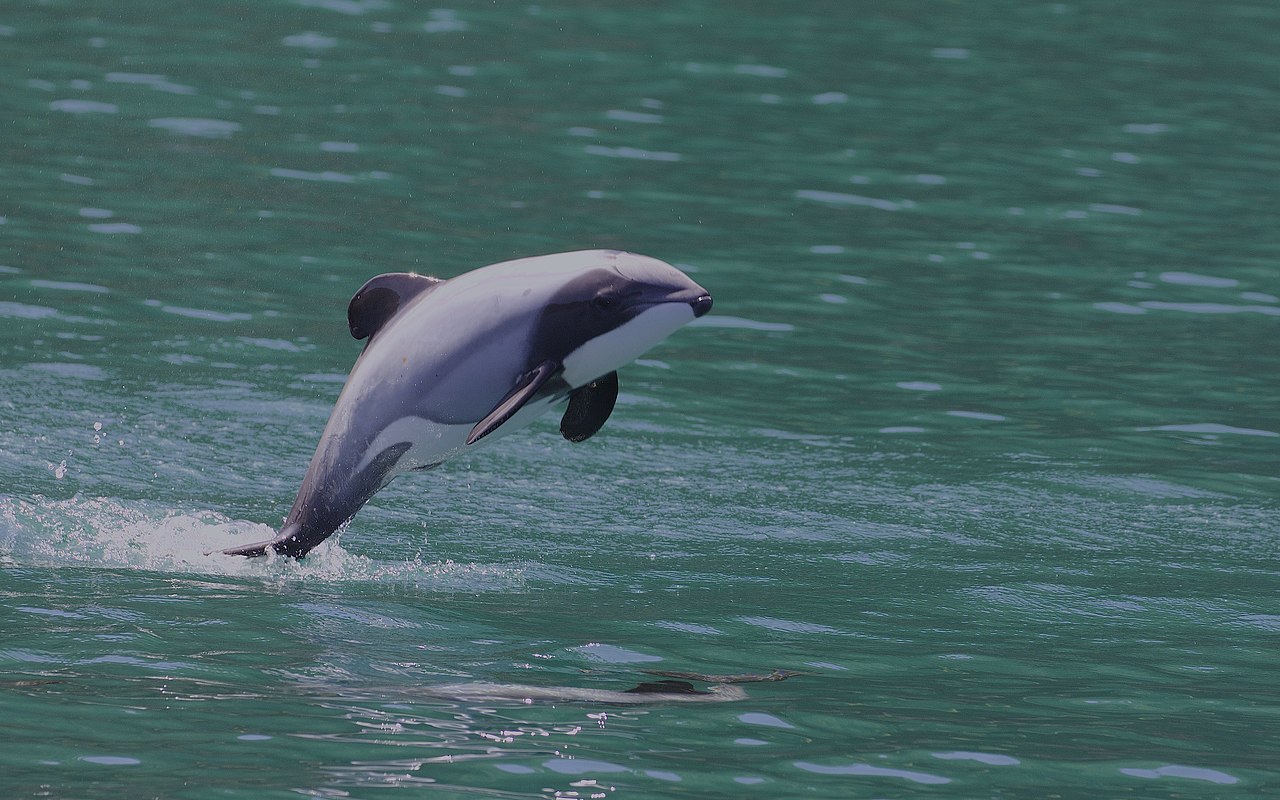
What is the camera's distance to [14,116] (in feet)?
61.4

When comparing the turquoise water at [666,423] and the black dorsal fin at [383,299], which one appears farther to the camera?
the black dorsal fin at [383,299]

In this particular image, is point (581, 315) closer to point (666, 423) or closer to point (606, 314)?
point (606, 314)

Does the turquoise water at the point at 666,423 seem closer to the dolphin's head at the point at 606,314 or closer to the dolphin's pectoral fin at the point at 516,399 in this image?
the dolphin's pectoral fin at the point at 516,399

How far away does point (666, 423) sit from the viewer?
1216 cm

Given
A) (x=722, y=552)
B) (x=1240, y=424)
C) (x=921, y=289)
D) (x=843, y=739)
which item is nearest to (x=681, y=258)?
(x=921, y=289)

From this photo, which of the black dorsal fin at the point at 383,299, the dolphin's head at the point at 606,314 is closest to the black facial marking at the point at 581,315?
the dolphin's head at the point at 606,314

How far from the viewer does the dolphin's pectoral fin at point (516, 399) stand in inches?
281

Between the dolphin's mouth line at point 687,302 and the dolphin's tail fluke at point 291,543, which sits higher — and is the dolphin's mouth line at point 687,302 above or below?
above

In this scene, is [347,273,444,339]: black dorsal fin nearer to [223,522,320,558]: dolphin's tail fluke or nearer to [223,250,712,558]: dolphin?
[223,250,712,558]: dolphin

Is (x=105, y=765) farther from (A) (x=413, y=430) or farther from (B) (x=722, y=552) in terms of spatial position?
(B) (x=722, y=552)

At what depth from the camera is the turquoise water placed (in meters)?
6.75

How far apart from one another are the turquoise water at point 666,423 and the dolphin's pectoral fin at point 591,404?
0.86m

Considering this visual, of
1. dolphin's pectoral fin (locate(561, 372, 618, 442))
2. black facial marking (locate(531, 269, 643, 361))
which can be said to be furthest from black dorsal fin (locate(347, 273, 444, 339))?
dolphin's pectoral fin (locate(561, 372, 618, 442))

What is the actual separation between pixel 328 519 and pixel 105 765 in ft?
6.66
